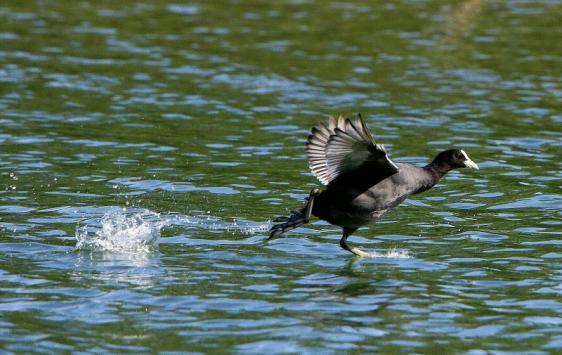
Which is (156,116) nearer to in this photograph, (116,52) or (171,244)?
(116,52)

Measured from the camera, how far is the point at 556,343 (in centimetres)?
792

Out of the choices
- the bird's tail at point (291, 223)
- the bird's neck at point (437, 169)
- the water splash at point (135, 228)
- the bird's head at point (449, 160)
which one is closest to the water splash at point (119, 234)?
the water splash at point (135, 228)

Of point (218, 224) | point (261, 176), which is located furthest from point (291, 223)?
point (261, 176)

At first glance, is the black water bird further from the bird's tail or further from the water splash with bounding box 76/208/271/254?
the water splash with bounding box 76/208/271/254

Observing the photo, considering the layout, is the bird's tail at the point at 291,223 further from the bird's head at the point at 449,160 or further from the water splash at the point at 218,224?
the bird's head at the point at 449,160

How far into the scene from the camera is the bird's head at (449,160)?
10664mm

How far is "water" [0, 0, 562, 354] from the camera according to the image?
27.4ft

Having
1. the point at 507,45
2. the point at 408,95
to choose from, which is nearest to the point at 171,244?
the point at 408,95

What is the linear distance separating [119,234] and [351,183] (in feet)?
7.16

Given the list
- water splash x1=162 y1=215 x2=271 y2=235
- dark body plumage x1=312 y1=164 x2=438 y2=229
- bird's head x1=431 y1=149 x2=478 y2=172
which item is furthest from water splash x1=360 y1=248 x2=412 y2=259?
water splash x1=162 y1=215 x2=271 y2=235

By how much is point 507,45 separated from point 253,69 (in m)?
4.89

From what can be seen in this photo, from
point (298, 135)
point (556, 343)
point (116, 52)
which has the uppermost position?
point (116, 52)

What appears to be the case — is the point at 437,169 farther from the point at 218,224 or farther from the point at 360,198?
the point at 218,224

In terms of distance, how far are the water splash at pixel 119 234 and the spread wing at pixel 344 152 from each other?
173cm
